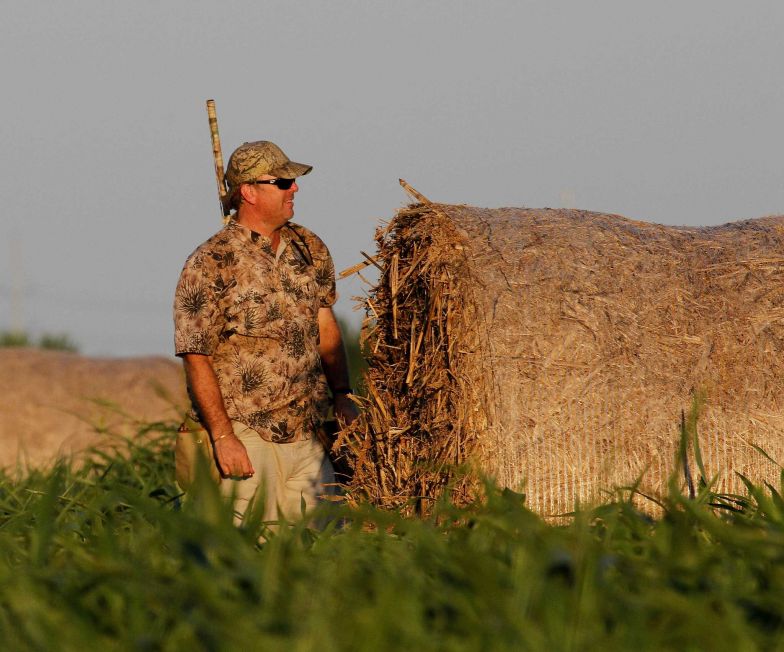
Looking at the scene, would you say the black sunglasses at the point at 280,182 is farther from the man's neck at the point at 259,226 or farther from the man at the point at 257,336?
the man's neck at the point at 259,226

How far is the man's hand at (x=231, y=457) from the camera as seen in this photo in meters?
6.77

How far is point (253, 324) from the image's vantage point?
6.99 meters

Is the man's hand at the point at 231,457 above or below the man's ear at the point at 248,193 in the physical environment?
below

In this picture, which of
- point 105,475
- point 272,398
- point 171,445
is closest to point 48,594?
point 272,398

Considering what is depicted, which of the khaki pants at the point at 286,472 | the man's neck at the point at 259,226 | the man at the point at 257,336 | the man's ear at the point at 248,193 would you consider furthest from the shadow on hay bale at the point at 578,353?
the man's ear at the point at 248,193

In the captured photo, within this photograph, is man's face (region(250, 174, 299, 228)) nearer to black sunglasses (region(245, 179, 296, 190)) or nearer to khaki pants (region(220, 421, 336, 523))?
black sunglasses (region(245, 179, 296, 190))

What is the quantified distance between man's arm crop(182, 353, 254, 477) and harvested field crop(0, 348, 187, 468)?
365 cm

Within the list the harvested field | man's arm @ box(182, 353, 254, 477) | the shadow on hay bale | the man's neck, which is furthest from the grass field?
the harvested field

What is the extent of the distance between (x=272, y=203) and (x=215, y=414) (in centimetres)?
128

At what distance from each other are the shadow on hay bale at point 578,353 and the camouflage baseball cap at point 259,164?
2.25 feet

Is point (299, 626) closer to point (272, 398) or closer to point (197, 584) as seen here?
point (197, 584)

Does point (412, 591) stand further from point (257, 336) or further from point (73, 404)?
point (73, 404)

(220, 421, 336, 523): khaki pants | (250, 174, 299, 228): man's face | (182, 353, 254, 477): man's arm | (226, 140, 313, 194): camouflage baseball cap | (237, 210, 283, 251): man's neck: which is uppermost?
(226, 140, 313, 194): camouflage baseball cap

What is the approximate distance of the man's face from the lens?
280 inches
